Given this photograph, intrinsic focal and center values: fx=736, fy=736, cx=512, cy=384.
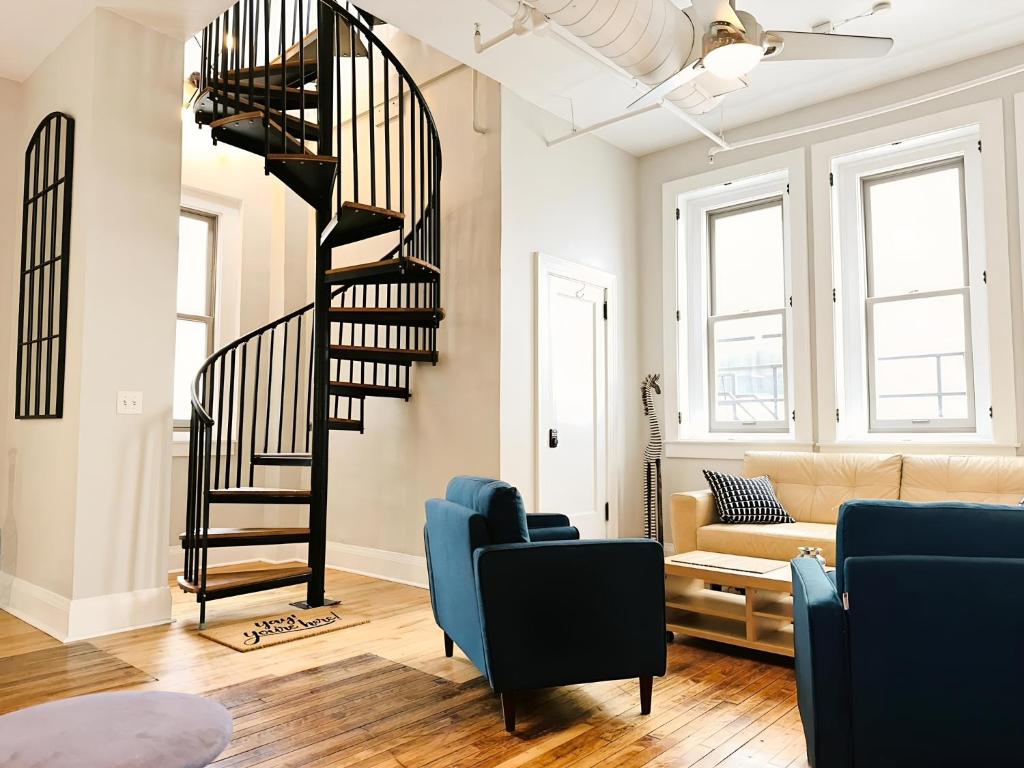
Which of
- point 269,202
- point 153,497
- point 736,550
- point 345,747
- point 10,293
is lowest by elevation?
point 345,747

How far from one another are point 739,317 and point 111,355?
14.7ft

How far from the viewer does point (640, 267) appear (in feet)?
21.1

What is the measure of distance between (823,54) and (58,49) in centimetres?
426

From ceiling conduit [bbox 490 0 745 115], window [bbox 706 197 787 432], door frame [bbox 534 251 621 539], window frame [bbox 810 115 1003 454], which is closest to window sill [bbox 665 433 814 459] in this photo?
window [bbox 706 197 787 432]

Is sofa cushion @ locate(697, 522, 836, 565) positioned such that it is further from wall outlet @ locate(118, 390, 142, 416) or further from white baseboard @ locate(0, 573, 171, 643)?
wall outlet @ locate(118, 390, 142, 416)

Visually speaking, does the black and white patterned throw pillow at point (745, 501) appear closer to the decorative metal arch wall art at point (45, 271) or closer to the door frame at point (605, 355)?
the door frame at point (605, 355)

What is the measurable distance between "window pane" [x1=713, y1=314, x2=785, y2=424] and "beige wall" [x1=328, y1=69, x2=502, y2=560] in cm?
214

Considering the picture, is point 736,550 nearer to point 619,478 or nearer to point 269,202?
point 619,478

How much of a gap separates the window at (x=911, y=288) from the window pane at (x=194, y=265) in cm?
499

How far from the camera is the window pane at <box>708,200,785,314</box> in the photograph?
19.2 feet

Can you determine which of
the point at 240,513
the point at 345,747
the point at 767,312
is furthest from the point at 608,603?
the point at 240,513

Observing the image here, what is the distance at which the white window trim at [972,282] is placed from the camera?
4629 mm

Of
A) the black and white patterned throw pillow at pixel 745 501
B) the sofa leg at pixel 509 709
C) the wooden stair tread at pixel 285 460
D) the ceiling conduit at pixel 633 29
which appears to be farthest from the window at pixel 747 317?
the sofa leg at pixel 509 709

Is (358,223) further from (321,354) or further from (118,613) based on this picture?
(118,613)
